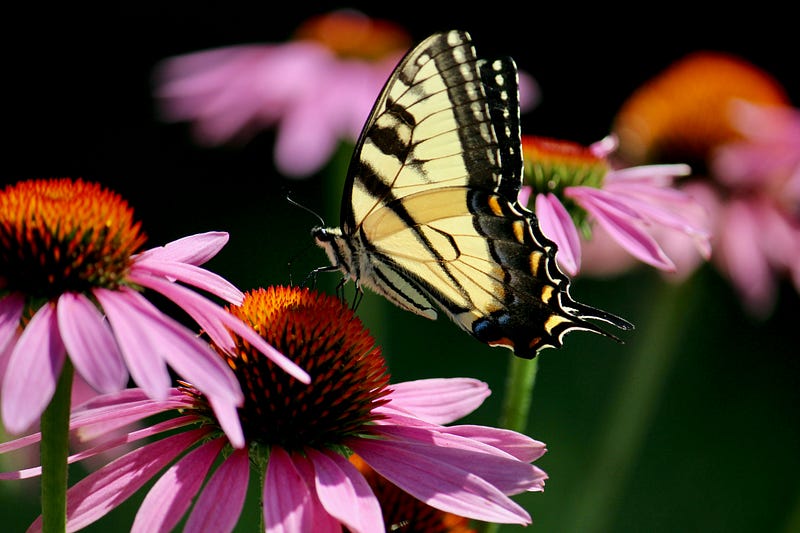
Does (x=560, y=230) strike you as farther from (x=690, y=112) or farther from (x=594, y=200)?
(x=690, y=112)

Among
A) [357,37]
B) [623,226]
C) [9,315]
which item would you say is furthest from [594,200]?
[357,37]

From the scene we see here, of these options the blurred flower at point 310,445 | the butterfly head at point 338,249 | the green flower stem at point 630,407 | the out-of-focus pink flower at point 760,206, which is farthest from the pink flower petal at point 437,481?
the out-of-focus pink flower at point 760,206

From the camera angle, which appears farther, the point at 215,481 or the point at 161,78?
the point at 161,78

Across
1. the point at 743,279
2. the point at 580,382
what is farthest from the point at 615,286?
the point at 743,279

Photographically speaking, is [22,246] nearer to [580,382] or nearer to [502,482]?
[502,482]

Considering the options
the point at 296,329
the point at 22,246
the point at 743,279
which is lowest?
the point at 743,279

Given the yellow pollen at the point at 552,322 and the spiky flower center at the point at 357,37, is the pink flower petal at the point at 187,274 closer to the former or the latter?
the yellow pollen at the point at 552,322

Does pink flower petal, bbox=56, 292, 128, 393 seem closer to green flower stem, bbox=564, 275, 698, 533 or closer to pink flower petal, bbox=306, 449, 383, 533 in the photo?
pink flower petal, bbox=306, 449, 383, 533
